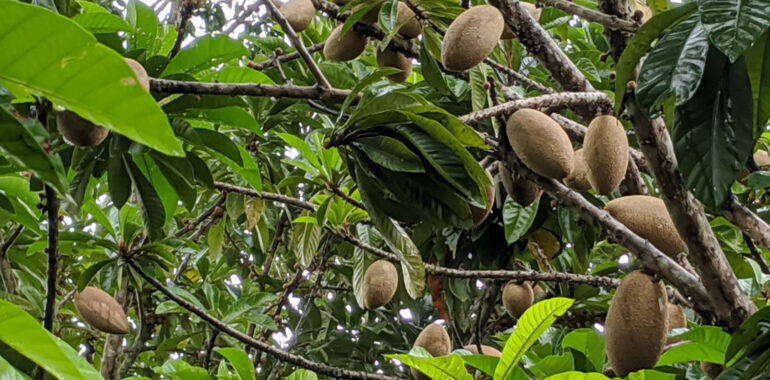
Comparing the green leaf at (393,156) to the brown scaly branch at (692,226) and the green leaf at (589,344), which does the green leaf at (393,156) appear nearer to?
the brown scaly branch at (692,226)

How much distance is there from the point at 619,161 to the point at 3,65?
0.75 metres

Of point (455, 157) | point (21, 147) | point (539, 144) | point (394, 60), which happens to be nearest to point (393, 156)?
point (455, 157)

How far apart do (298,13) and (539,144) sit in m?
0.79

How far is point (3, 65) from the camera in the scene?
0.50 metres

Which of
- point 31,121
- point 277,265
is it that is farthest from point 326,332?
point 31,121

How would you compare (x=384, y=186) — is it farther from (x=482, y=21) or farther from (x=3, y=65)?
(x=3, y=65)

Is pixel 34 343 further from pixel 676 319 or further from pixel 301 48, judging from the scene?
pixel 676 319

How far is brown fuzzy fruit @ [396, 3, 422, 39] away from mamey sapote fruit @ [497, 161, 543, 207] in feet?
1.11

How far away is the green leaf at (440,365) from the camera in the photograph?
3.13 feet

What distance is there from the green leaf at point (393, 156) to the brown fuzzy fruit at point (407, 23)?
35 centimetres

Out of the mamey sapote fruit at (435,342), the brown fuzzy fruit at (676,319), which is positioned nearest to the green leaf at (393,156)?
the brown fuzzy fruit at (676,319)

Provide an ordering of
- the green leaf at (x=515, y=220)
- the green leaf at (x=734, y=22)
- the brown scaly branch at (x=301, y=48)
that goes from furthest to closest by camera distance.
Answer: the green leaf at (x=515, y=220) < the brown scaly branch at (x=301, y=48) < the green leaf at (x=734, y=22)

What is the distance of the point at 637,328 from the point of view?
0.92 m

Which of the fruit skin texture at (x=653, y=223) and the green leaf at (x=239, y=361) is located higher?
the fruit skin texture at (x=653, y=223)
